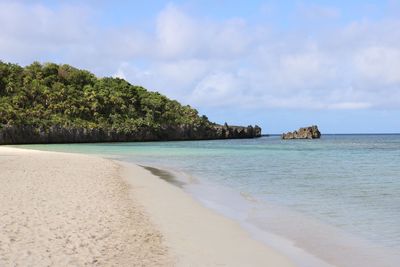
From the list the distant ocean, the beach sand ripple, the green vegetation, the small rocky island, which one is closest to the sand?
the beach sand ripple

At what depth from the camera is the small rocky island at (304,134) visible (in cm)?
16288

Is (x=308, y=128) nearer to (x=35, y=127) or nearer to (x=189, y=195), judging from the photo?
(x=35, y=127)

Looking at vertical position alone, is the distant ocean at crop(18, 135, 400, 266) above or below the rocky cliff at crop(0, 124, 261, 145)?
below

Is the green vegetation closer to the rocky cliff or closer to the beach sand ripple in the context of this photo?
the rocky cliff

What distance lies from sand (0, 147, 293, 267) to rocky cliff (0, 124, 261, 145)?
8248 cm

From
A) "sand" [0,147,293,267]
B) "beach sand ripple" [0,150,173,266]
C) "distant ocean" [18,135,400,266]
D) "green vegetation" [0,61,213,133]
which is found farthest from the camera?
"green vegetation" [0,61,213,133]

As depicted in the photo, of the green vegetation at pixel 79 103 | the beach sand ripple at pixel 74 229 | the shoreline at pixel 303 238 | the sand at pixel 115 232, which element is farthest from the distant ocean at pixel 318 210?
the green vegetation at pixel 79 103

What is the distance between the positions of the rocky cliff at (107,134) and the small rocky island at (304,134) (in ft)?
51.4

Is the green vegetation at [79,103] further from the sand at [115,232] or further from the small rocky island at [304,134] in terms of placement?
the sand at [115,232]

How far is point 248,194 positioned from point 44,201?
7.56 m

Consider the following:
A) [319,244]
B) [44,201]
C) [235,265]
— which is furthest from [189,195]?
[235,265]

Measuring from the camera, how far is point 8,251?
758cm

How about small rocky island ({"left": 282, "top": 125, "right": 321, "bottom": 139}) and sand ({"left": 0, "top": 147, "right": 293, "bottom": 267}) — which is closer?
sand ({"left": 0, "top": 147, "right": 293, "bottom": 267})

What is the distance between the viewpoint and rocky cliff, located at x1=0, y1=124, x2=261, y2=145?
3684 inches
